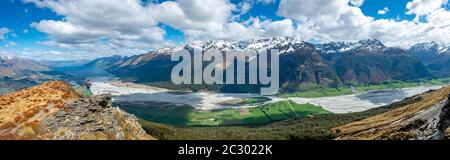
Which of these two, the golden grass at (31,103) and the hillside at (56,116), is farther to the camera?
the golden grass at (31,103)

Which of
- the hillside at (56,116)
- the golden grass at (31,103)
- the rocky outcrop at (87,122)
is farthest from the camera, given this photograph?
the golden grass at (31,103)

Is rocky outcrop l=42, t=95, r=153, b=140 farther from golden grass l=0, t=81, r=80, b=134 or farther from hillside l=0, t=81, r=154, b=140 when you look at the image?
golden grass l=0, t=81, r=80, b=134

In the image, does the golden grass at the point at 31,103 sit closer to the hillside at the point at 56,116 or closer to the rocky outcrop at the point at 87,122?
the hillside at the point at 56,116

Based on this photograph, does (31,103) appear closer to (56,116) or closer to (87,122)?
(56,116)

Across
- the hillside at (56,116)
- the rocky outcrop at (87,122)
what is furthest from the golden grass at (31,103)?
the rocky outcrop at (87,122)

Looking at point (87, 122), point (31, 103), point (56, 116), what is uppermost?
point (31, 103)

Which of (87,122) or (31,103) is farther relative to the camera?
(31,103)

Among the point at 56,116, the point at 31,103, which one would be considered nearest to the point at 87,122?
the point at 56,116
